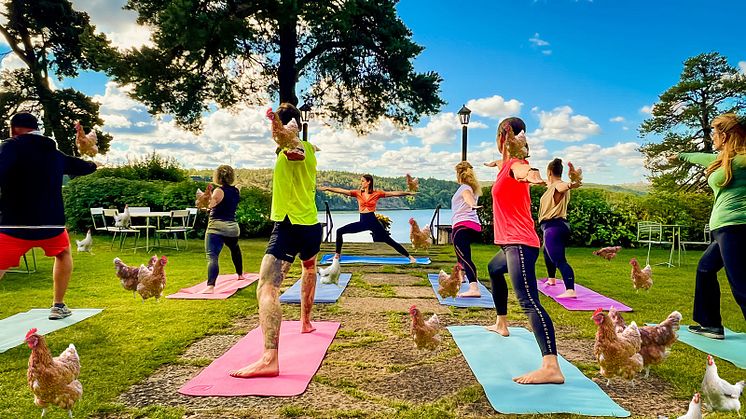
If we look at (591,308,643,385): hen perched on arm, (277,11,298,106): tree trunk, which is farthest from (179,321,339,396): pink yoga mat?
(277,11,298,106): tree trunk

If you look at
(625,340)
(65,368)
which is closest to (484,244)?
(625,340)

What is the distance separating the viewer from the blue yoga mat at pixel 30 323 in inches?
174

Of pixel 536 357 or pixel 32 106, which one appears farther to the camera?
pixel 32 106

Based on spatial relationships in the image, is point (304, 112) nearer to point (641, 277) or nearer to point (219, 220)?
point (219, 220)

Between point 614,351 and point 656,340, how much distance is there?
655 millimetres

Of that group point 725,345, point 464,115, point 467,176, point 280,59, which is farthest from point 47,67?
point 725,345

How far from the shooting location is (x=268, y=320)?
3.47 meters

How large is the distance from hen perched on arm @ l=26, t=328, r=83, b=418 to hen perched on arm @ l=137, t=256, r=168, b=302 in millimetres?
3104

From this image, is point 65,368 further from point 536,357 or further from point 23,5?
point 23,5

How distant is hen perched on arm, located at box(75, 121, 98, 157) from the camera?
4781 millimetres

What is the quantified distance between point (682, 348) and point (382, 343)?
2.85 meters

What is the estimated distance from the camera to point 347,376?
360 cm

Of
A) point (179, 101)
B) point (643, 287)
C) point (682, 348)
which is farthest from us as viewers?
point (179, 101)

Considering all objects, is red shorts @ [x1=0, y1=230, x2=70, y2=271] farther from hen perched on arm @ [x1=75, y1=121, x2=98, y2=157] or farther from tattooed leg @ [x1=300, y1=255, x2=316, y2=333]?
tattooed leg @ [x1=300, y1=255, x2=316, y2=333]
